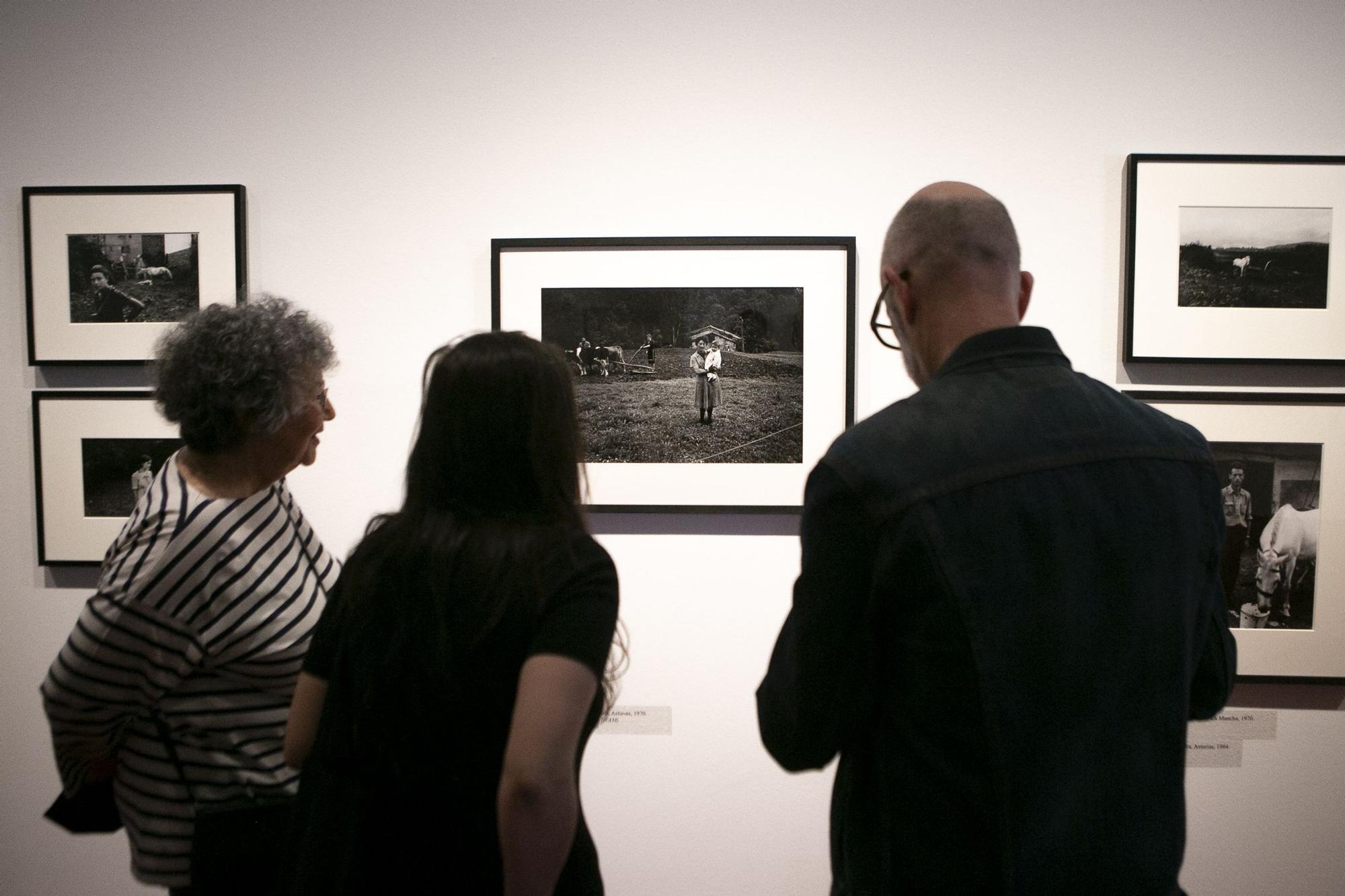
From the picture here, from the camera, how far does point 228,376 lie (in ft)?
4.00

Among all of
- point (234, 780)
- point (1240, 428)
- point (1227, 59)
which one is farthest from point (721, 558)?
point (1227, 59)

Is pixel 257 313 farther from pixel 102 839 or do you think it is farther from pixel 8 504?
pixel 102 839

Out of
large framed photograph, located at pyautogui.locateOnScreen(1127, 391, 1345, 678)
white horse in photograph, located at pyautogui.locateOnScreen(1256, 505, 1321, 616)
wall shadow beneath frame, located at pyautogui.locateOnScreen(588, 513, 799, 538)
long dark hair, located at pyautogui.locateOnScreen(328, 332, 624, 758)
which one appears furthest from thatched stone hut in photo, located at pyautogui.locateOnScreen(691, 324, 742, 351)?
white horse in photograph, located at pyautogui.locateOnScreen(1256, 505, 1321, 616)

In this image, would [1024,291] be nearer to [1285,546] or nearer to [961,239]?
[961,239]

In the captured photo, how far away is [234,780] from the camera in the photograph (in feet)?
3.82

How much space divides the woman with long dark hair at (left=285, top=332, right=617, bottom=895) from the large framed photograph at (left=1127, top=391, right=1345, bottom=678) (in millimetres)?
1549

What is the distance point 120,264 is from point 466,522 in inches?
60.0

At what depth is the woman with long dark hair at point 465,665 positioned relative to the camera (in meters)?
0.95

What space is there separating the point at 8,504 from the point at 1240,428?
10.1ft

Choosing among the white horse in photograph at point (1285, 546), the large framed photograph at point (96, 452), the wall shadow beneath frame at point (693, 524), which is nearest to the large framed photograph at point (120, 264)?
the large framed photograph at point (96, 452)

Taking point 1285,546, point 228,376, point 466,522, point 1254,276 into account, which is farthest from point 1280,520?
point 228,376

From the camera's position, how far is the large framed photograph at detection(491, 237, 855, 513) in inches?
72.6

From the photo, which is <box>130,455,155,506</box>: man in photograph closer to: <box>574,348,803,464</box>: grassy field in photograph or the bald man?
<box>574,348,803,464</box>: grassy field in photograph

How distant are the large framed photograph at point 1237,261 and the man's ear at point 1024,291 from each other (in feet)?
3.12
